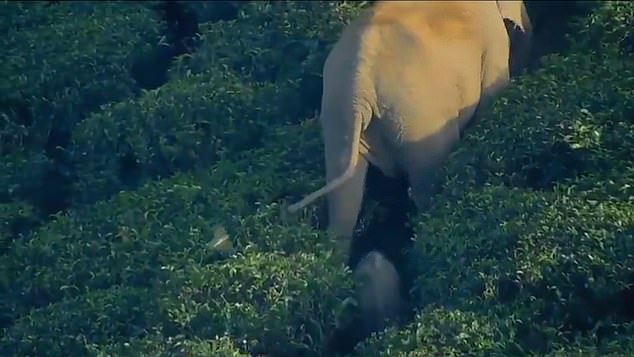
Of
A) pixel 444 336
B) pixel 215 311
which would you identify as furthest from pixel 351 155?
pixel 444 336

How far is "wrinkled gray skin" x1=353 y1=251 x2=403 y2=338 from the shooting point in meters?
6.94

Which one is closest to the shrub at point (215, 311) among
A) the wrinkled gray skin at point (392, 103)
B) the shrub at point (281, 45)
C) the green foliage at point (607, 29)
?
the wrinkled gray skin at point (392, 103)

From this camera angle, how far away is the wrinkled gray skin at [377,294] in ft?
22.8

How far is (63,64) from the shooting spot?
29.9 feet

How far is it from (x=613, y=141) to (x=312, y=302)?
1.83m

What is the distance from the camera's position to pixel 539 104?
25.3ft

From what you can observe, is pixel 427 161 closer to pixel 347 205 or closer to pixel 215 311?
pixel 347 205

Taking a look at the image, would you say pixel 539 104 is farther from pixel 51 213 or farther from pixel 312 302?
pixel 51 213

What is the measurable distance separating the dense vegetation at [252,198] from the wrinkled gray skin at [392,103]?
177mm

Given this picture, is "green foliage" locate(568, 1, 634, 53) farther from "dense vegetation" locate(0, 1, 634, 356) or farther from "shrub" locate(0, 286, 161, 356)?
"shrub" locate(0, 286, 161, 356)

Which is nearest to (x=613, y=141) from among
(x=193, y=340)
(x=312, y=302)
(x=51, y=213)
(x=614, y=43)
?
(x=614, y=43)

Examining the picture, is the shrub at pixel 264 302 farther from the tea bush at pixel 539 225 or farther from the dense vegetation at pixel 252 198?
the tea bush at pixel 539 225

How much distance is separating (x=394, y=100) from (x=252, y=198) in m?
0.98

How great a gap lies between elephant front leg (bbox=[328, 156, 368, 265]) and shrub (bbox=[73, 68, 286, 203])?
42.2 inches
